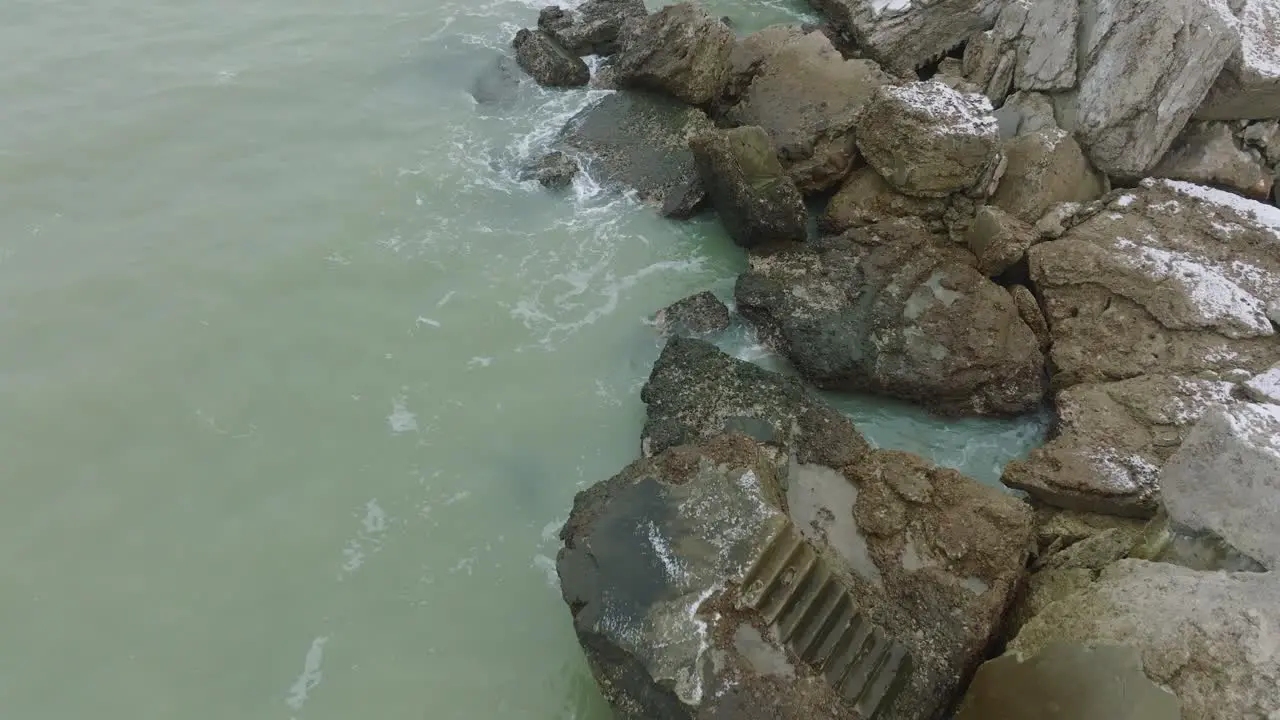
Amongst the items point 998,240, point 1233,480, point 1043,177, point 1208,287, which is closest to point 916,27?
point 1043,177

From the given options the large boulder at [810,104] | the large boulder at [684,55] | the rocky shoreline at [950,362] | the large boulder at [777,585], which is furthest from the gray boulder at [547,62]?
the large boulder at [777,585]

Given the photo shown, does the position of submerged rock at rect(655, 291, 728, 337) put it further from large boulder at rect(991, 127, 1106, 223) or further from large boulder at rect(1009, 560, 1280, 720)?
large boulder at rect(1009, 560, 1280, 720)

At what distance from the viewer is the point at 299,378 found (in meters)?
7.60

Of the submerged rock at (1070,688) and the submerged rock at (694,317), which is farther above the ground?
the submerged rock at (1070,688)

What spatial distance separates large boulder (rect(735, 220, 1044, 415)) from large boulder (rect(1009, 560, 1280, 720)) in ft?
9.43

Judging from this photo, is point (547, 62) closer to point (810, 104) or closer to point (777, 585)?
point (810, 104)

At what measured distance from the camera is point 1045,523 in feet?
20.3

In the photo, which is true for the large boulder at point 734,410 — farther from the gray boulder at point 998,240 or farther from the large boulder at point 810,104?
the large boulder at point 810,104

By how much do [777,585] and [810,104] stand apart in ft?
20.8

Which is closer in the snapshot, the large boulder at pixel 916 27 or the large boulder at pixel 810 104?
the large boulder at pixel 810 104

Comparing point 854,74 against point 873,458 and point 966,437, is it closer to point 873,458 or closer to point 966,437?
point 966,437

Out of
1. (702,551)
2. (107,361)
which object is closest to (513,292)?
(107,361)

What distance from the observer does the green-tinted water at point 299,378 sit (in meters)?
5.83

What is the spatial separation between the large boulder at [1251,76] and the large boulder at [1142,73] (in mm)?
383
